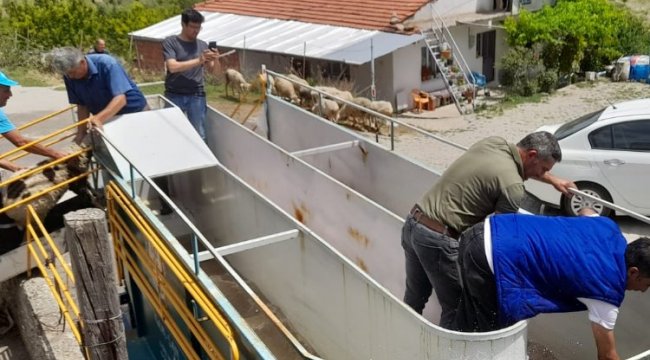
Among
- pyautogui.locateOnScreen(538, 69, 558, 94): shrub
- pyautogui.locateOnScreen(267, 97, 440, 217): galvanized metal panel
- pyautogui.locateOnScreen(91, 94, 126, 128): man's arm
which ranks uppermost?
pyautogui.locateOnScreen(91, 94, 126, 128): man's arm

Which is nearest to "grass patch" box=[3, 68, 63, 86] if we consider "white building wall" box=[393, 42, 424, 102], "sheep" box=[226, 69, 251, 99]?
"sheep" box=[226, 69, 251, 99]

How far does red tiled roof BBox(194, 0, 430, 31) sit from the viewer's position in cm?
2023

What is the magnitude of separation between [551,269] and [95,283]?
255 cm

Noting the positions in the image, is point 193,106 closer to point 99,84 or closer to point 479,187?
point 99,84

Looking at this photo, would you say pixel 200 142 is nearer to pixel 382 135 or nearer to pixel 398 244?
pixel 398 244

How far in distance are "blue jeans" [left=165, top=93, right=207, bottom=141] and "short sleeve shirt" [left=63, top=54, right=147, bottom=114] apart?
3.39ft

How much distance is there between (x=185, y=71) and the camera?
24.3 feet

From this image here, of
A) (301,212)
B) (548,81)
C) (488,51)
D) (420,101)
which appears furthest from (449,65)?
(301,212)

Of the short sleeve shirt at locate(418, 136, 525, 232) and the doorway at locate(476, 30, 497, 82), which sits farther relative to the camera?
the doorway at locate(476, 30, 497, 82)

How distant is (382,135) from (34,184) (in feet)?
31.3

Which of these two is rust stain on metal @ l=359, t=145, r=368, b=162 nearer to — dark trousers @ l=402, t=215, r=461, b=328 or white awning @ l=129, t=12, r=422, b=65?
dark trousers @ l=402, t=215, r=461, b=328

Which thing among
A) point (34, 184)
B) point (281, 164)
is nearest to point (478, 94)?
point (281, 164)

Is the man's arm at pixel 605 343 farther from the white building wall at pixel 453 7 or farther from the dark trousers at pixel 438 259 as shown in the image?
the white building wall at pixel 453 7

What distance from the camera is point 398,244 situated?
17.6ft
